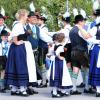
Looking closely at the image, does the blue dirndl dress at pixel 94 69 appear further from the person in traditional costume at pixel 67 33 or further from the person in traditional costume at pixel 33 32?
the person in traditional costume at pixel 33 32

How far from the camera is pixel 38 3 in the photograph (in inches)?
734

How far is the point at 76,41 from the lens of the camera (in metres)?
9.21

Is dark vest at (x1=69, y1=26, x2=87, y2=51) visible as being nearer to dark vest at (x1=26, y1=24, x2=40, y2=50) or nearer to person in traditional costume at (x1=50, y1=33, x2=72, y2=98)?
person in traditional costume at (x1=50, y1=33, x2=72, y2=98)

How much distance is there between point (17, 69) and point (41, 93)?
0.83 metres

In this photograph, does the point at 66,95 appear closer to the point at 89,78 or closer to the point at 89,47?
the point at 89,78

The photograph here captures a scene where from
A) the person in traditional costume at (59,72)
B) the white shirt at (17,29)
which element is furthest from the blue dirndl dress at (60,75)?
the white shirt at (17,29)

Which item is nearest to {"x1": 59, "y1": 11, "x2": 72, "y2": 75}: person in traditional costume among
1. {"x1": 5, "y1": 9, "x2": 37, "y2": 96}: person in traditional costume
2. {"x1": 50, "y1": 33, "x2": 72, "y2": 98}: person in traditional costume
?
{"x1": 50, "y1": 33, "x2": 72, "y2": 98}: person in traditional costume

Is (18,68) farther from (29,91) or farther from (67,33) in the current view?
(67,33)

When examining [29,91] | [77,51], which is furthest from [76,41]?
[29,91]

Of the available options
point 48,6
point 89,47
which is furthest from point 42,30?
point 48,6

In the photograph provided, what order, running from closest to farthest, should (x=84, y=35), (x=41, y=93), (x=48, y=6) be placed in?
1. (x=84, y=35)
2. (x=41, y=93)
3. (x=48, y=6)

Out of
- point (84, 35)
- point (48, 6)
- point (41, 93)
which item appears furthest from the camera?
Answer: point (48, 6)

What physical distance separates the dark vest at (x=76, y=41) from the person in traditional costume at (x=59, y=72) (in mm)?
311

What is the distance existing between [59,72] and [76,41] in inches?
27.6
